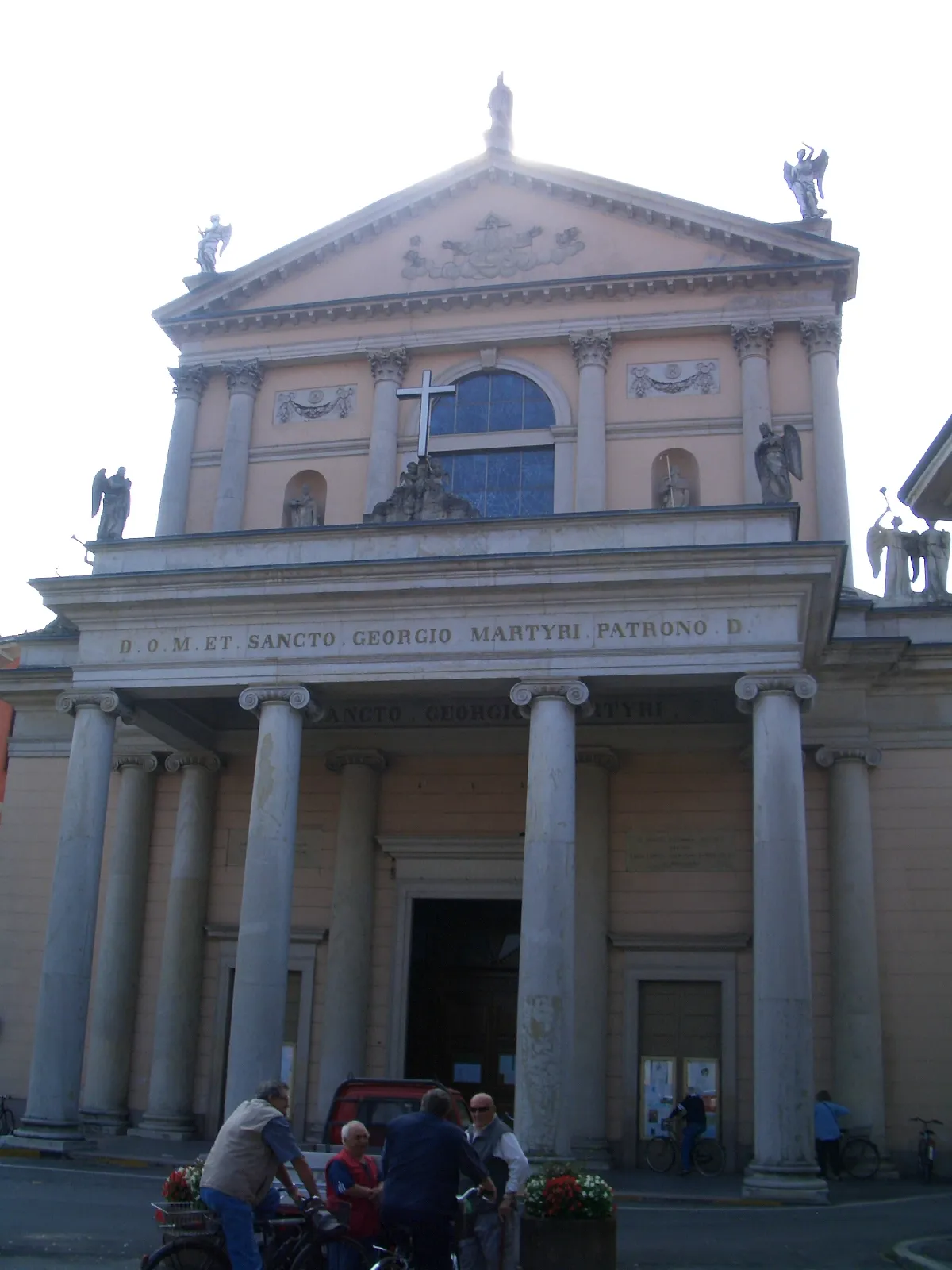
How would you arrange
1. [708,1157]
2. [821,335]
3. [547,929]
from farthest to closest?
1. [821,335]
2. [708,1157]
3. [547,929]

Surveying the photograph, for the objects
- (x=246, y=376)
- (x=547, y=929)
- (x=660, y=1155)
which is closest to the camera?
(x=547, y=929)

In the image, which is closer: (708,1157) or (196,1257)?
(196,1257)

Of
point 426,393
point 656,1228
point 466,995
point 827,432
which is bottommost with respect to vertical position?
point 656,1228

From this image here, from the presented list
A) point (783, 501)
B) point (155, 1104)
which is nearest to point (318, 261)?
point (783, 501)

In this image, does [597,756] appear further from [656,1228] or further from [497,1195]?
[497,1195]

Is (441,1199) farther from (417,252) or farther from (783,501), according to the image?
(417,252)

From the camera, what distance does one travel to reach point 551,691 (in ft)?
58.2

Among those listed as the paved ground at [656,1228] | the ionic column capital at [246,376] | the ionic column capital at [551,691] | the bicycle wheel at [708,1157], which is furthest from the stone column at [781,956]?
the ionic column capital at [246,376]

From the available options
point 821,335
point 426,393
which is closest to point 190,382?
point 426,393

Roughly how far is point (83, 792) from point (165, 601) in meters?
2.96

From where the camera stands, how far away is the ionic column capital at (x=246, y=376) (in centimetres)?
2597

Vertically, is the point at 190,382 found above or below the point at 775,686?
above

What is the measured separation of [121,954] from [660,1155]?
31.1 feet

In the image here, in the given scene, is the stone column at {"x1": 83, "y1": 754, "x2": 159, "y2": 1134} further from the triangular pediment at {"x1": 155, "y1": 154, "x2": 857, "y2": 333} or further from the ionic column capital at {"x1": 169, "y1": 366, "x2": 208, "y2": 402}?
the triangular pediment at {"x1": 155, "y1": 154, "x2": 857, "y2": 333}
